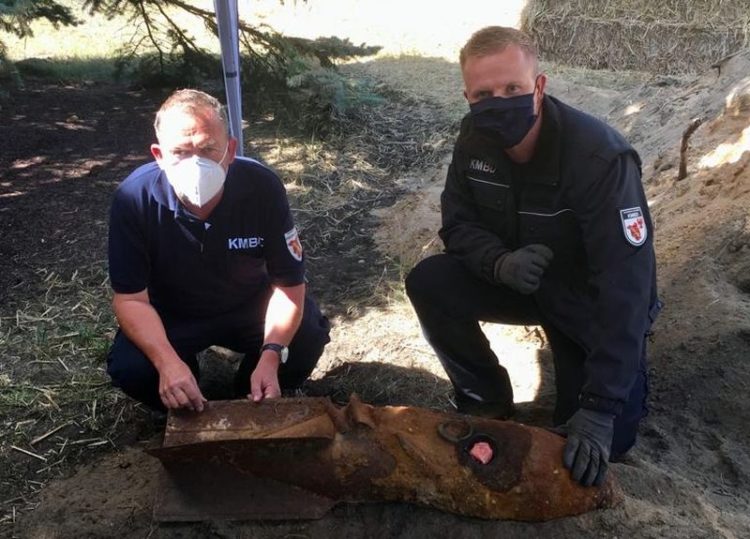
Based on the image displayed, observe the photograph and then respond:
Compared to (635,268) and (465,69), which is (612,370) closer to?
(635,268)

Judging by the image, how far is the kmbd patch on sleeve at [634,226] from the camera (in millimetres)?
2562

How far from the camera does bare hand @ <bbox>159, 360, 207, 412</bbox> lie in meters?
2.56

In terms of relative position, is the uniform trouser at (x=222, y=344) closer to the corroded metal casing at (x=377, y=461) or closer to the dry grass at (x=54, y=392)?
the dry grass at (x=54, y=392)

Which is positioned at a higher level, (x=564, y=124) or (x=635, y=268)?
(x=564, y=124)

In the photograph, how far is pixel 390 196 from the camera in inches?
246

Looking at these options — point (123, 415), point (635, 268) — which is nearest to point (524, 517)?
point (635, 268)

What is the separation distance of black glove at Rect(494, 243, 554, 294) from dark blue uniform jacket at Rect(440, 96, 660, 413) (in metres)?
0.08

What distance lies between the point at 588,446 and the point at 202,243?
1.58 m

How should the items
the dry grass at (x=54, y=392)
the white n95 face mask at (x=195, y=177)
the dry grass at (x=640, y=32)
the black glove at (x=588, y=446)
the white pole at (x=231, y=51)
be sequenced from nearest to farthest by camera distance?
the black glove at (x=588, y=446)
the white n95 face mask at (x=195, y=177)
the dry grass at (x=54, y=392)
the white pole at (x=231, y=51)
the dry grass at (x=640, y=32)

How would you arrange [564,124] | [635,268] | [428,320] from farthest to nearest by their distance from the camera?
[428,320] < [564,124] < [635,268]

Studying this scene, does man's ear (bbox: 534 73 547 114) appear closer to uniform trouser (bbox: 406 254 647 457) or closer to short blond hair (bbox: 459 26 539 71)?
short blond hair (bbox: 459 26 539 71)

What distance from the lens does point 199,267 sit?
2.98 metres

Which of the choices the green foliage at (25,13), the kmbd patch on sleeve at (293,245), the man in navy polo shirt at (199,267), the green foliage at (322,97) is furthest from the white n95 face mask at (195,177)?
the green foliage at (322,97)

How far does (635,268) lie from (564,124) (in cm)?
59
